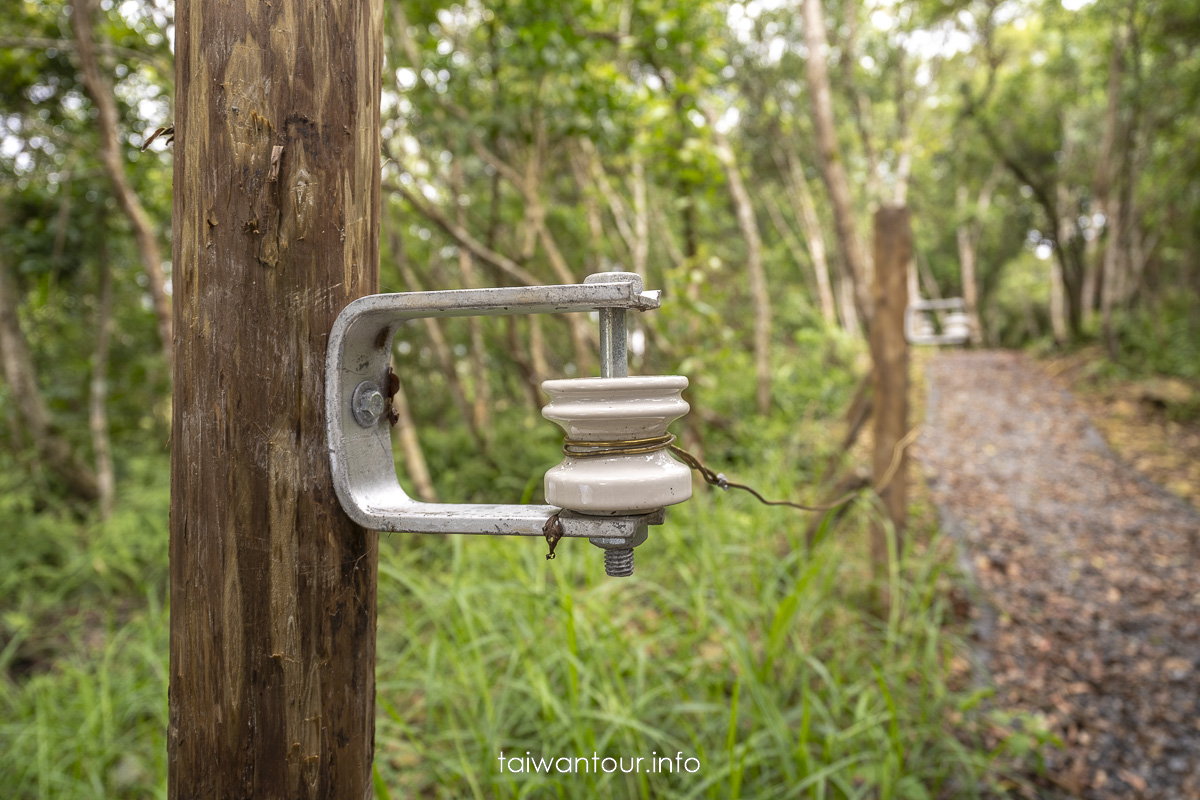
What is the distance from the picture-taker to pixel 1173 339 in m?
10.8

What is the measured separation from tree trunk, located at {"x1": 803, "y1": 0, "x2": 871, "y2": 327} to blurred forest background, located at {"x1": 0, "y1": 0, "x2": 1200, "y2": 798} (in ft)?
0.11

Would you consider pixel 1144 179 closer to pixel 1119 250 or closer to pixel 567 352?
pixel 1119 250

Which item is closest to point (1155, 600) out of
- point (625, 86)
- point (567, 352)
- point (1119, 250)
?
point (625, 86)

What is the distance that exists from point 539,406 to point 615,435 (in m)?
5.27

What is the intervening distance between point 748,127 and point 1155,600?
44.3 feet

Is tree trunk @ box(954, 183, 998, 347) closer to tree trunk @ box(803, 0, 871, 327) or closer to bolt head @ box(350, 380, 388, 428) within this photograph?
tree trunk @ box(803, 0, 871, 327)

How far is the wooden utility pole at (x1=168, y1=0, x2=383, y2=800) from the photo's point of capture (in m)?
0.93

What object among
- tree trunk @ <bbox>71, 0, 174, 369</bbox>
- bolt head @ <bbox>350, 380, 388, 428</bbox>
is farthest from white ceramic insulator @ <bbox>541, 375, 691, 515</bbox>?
tree trunk @ <bbox>71, 0, 174, 369</bbox>

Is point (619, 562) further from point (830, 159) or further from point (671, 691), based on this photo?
point (830, 159)

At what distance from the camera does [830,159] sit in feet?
17.9

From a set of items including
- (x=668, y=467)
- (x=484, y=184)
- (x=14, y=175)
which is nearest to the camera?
(x=668, y=467)

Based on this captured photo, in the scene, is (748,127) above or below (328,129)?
above

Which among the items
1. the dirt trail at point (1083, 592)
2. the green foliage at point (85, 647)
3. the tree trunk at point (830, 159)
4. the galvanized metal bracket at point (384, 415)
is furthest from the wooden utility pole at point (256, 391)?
the tree trunk at point (830, 159)

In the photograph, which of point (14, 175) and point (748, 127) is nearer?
point (14, 175)
